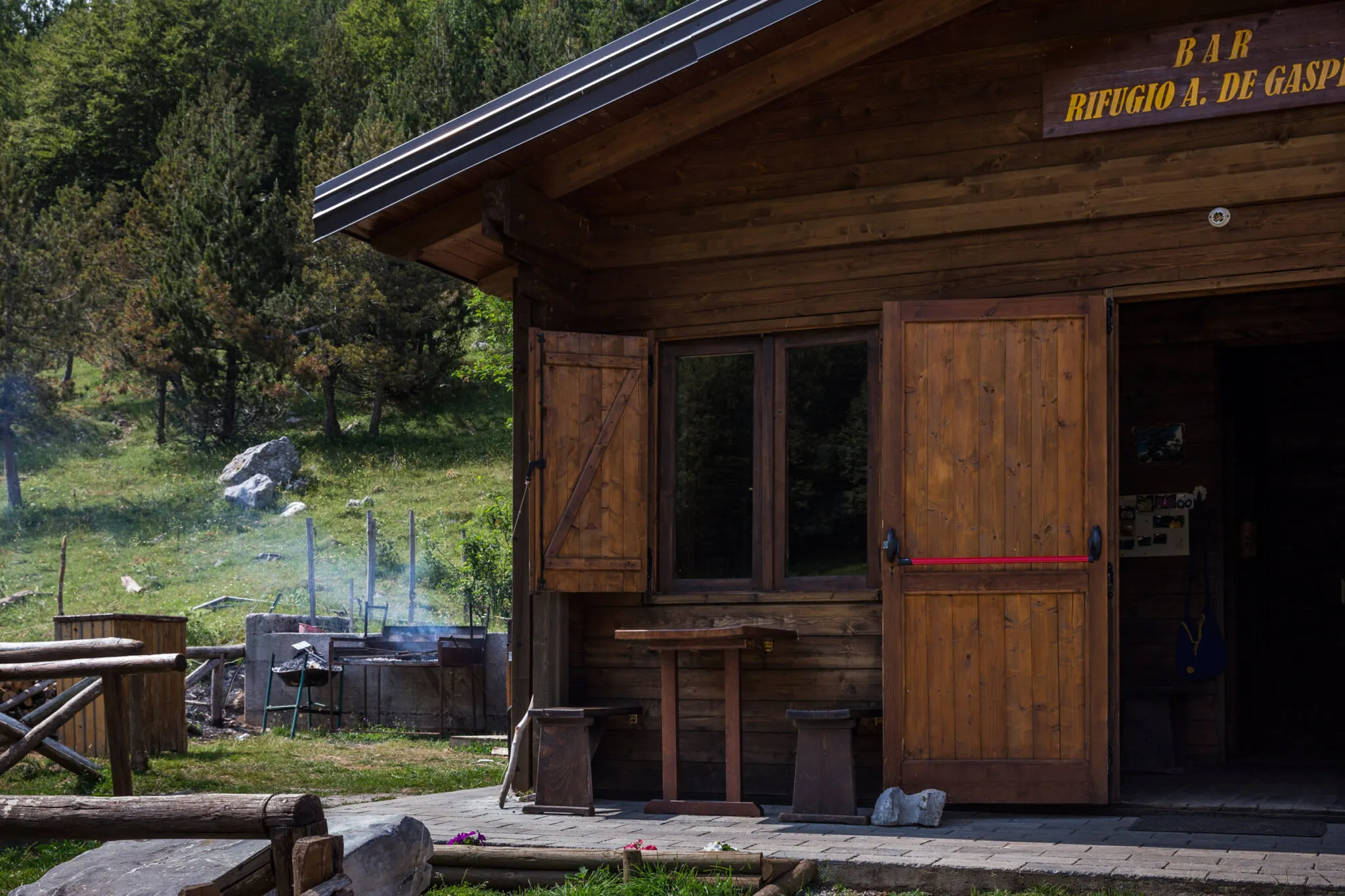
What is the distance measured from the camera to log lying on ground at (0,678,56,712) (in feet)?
28.2

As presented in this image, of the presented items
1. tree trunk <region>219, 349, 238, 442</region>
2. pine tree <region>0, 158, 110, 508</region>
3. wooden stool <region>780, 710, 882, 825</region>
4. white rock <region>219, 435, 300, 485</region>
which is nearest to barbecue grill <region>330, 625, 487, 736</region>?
wooden stool <region>780, 710, 882, 825</region>

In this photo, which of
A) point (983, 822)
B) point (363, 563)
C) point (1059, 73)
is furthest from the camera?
point (363, 563)

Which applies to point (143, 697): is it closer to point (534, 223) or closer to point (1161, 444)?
point (534, 223)

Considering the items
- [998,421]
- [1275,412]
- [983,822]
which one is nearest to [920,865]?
[983,822]

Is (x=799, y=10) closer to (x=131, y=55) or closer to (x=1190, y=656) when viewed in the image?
(x=1190, y=656)

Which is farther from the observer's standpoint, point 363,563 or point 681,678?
point 363,563

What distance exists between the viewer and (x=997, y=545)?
268 inches

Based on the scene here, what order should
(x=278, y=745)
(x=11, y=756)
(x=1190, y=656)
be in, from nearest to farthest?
(x=11, y=756) → (x=1190, y=656) → (x=278, y=745)

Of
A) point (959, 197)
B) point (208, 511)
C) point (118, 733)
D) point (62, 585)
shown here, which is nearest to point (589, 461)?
point (959, 197)

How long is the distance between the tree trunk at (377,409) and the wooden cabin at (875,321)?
86.5ft

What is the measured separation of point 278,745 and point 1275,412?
29.1 feet

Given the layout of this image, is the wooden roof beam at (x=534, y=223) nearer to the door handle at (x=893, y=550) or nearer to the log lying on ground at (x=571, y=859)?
the door handle at (x=893, y=550)

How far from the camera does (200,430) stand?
123 ft

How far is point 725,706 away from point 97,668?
3264 millimetres
